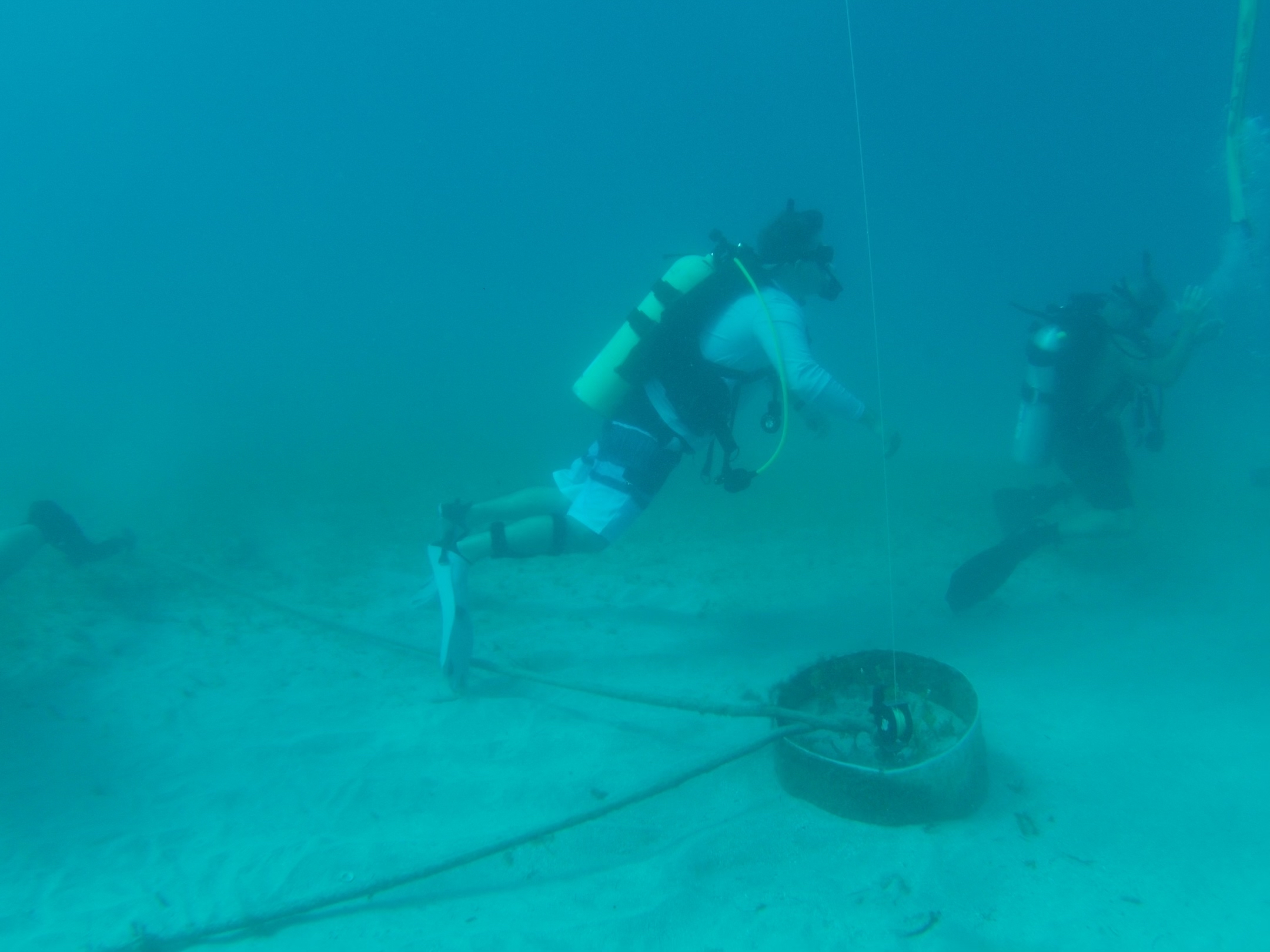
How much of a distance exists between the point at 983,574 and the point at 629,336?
10.9ft

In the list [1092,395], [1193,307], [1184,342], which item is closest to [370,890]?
[1092,395]

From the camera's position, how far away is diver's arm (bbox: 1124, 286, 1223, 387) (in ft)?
18.6

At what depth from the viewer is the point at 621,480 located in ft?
15.7

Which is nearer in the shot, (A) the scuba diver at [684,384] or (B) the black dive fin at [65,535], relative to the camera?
(A) the scuba diver at [684,384]

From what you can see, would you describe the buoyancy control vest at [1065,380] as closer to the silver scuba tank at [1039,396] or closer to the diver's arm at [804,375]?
the silver scuba tank at [1039,396]

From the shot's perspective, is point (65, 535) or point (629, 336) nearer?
point (629, 336)

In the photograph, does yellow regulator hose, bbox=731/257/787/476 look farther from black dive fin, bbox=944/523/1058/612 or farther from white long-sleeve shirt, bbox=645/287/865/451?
black dive fin, bbox=944/523/1058/612

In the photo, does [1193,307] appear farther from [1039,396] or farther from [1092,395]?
[1039,396]

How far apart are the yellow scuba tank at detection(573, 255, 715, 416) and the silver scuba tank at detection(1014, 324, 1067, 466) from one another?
3.12 m

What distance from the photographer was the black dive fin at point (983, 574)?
5.56 metres

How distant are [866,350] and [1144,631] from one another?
29414mm

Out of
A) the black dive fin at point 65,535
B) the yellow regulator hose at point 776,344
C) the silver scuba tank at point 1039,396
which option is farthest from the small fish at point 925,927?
the black dive fin at point 65,535

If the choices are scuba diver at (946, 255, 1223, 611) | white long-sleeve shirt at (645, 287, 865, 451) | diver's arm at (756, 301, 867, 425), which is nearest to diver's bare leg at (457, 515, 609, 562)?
white long-sleeve shirt at (645, 287, 865, 451)

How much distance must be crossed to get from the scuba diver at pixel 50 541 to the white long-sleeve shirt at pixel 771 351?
5.26 m
